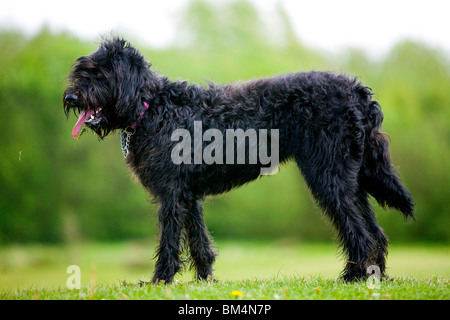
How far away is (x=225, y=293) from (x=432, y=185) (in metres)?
14.2

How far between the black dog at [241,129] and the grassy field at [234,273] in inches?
20.5

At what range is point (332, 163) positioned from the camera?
16.2ft

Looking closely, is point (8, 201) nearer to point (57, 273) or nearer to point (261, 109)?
point (57, 273)

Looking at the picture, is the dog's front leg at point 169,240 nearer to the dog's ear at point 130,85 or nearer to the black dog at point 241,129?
the black dog at point 241,129

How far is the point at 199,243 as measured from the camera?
218 inches

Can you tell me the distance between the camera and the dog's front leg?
16.1 feet

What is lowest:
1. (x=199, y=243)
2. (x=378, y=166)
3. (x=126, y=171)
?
(x=199, y=243)

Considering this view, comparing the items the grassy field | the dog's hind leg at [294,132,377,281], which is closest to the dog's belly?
the dog's hind leg at [294,132,377,281]

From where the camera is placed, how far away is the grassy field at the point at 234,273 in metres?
4.30

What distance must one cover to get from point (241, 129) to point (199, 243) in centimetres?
153
